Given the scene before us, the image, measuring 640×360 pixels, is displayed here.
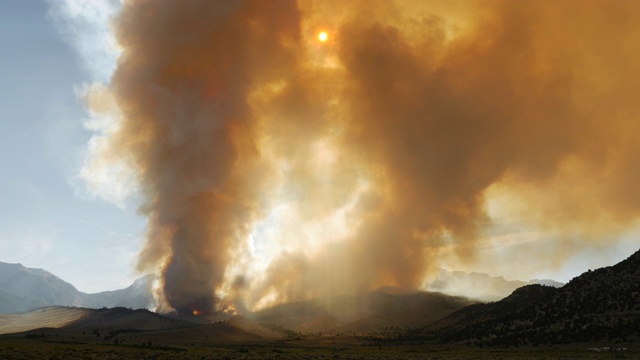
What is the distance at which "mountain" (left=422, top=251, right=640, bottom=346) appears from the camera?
9050cm

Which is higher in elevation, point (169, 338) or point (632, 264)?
point (632, 264)

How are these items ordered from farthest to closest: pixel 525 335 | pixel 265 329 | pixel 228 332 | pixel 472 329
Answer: pixel 265 329 → pixel 228 332 → pixel 472 329 → pixel 525 335

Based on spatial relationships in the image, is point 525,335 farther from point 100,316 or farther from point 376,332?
point 100,316

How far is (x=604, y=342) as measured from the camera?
84.5 m

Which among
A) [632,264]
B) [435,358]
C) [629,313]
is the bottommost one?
[435,358]

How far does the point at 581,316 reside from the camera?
338ft

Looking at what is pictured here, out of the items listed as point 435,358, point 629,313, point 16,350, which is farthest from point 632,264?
point 16,350

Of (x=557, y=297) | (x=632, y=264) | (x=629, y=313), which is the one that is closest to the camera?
(x=629, y=313)

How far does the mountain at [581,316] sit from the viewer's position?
90.5 metres

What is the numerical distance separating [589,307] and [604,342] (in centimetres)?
2631

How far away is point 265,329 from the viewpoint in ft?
634

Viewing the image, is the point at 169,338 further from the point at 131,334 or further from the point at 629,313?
the point at 629,313

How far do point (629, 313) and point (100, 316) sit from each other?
19512 centimetres

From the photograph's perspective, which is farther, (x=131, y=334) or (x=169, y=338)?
(x=131, y=334)
